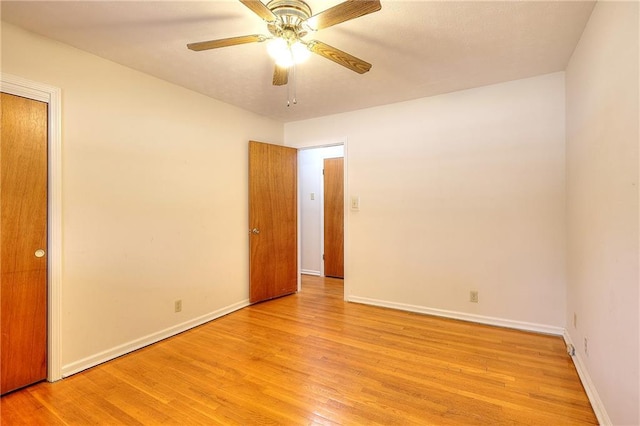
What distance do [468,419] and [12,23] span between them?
3731 mm

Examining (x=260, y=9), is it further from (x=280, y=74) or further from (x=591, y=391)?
(x=591, y=391)

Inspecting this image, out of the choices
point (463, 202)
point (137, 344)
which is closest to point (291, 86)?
point (463, 202)

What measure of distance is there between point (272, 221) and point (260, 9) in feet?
8.94

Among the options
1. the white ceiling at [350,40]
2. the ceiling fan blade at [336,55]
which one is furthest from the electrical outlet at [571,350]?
the ceiling fan blade at [336,55]

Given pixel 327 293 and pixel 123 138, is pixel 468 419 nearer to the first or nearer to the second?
pixel 327 293

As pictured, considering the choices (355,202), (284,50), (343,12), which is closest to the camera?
(343,12)

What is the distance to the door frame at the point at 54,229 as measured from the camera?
2.09m

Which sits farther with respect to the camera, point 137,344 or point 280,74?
point 137,344

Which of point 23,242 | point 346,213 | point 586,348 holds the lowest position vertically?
point 586,348

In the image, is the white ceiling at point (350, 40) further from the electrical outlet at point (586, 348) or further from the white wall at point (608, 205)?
the electrical outlet at point (586, 348)

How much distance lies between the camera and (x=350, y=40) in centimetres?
213

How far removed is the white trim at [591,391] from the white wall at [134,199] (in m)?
3.17

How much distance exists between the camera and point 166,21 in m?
1.91

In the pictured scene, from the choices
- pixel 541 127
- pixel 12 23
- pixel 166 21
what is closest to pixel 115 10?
pixel 166 21
